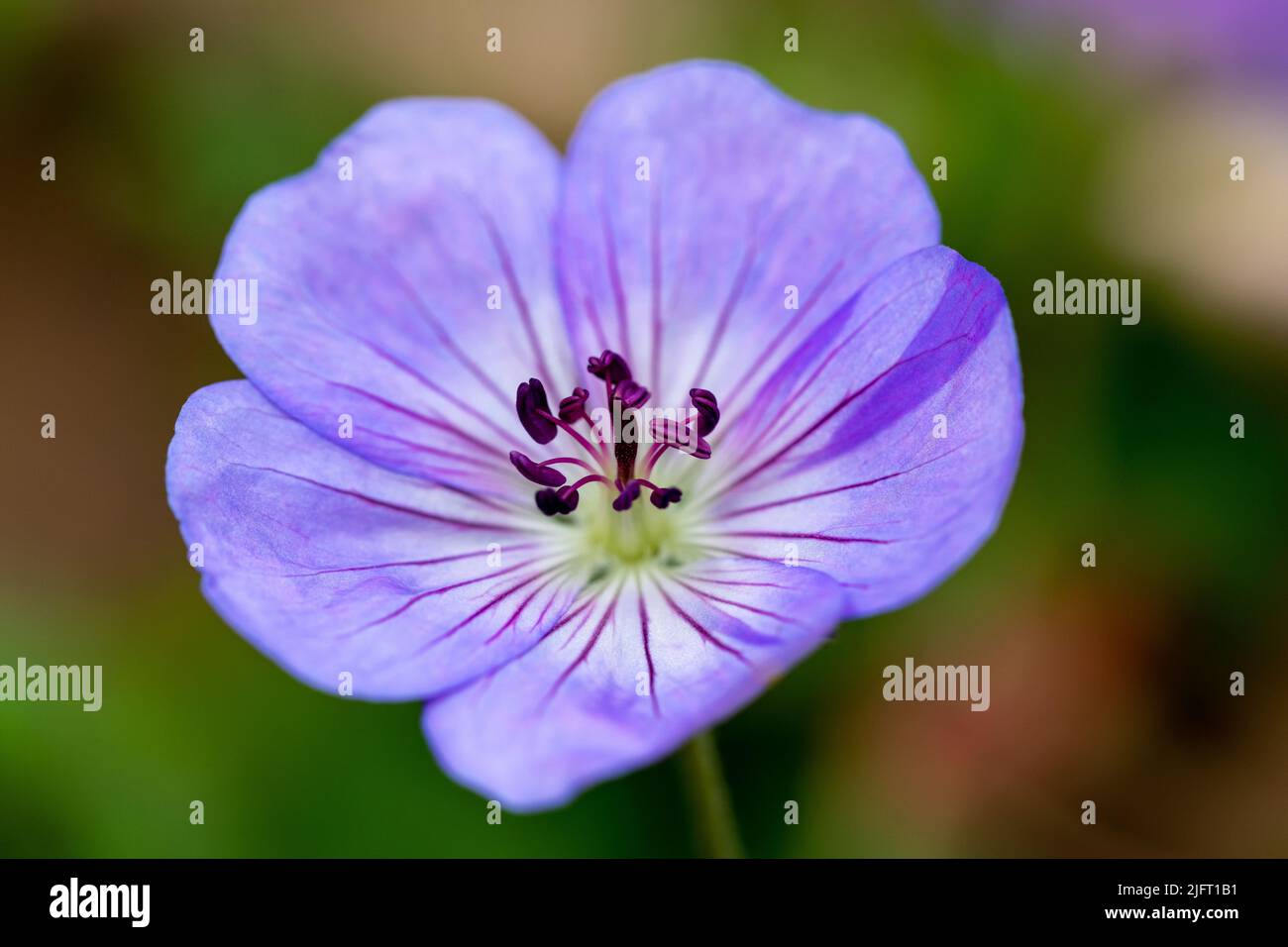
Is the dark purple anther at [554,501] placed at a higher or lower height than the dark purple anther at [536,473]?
lower

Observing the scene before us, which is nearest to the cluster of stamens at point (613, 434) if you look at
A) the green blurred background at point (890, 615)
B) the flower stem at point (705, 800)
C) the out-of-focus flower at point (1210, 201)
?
the flower stem at point (705, 800)

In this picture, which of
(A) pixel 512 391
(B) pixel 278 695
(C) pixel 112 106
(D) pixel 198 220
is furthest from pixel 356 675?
(C) pixel 112 106

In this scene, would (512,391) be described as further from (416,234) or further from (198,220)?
(198,220)

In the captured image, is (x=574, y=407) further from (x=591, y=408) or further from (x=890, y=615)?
(x=890, y=615)

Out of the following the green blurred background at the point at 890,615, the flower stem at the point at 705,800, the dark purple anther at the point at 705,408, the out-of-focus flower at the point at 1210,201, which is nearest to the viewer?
the flower stem at the point at 705,800

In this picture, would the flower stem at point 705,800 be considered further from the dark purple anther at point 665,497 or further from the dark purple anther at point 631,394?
the dark purple anther at point 631,394


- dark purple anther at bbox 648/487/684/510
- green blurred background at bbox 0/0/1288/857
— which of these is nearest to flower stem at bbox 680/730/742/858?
dark purple anther at bbox 648/487/684/510

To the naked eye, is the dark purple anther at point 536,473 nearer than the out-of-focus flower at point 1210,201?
Yes
